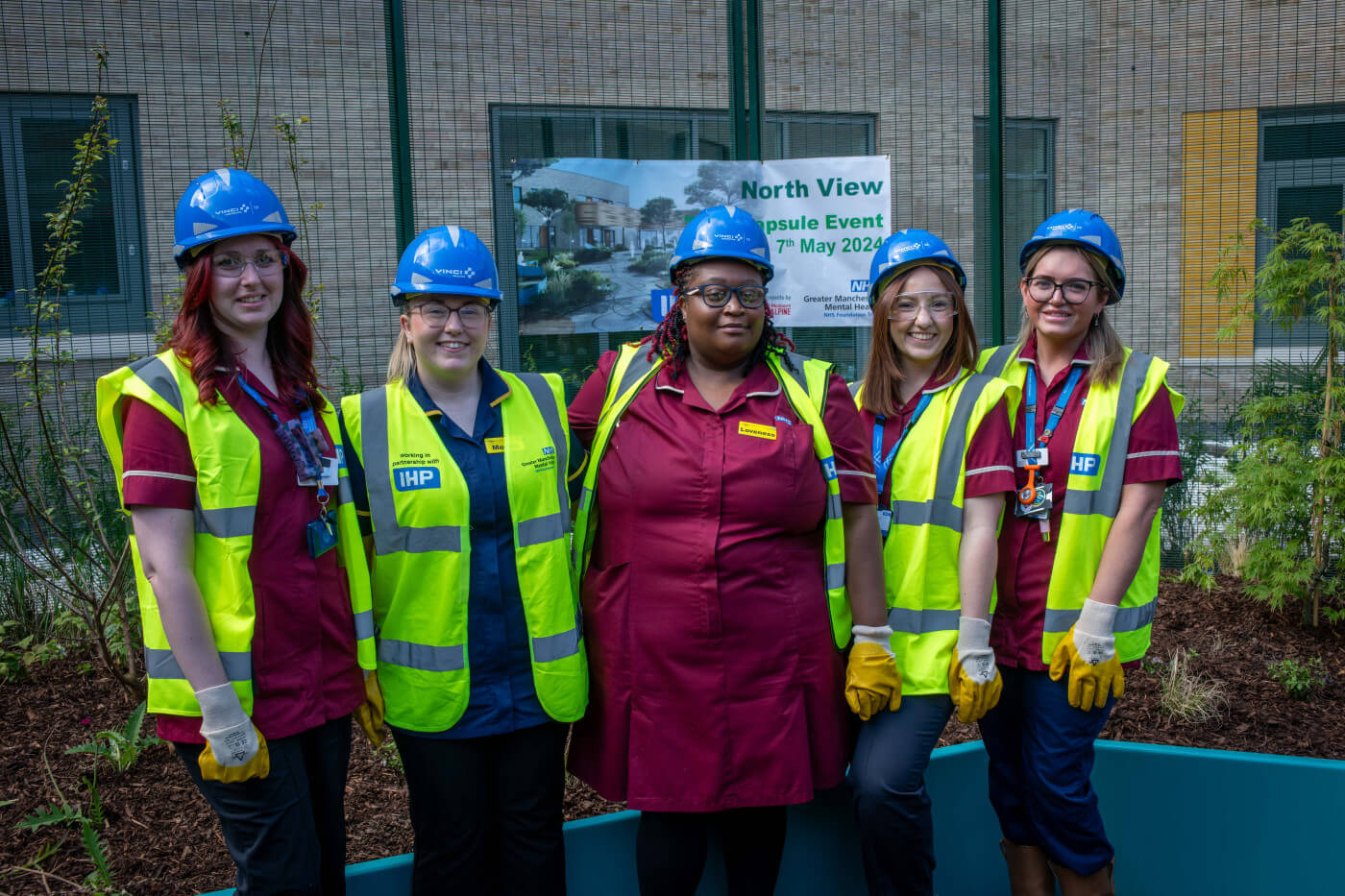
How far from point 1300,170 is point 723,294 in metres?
6.15

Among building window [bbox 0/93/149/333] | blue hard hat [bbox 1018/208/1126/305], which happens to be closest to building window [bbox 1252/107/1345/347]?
blue hard hat [bbox 1018/208/1126/305]

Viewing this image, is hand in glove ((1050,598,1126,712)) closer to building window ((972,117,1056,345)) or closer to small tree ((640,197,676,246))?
small tree ((640,197,676,246))

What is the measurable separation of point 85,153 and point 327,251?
45.0 inches

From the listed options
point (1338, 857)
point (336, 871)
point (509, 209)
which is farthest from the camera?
point (509, 209)

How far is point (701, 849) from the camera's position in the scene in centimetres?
267

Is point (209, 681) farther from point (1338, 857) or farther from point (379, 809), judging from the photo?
point (1338, 857)

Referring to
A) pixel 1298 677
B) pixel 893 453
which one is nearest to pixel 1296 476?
pixel 1298 677

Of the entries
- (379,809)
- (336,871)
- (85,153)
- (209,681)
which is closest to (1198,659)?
(379,809)

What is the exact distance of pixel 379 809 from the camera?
3.63 meters

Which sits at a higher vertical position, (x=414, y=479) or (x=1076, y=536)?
(x=414, y=479)

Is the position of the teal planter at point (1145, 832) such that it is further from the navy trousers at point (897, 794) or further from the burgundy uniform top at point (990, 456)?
the burgundy uniform top at point (990, 456)

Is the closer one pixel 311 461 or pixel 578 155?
pixel 311 461

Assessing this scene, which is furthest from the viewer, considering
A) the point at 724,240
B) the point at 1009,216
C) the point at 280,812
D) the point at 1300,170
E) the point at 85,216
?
the point at 1300,170

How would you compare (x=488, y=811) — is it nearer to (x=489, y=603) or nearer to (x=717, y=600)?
(x=489, y=603)
